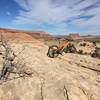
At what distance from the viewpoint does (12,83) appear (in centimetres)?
721

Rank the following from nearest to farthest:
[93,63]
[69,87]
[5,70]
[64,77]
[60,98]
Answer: [60,98], [69,87], [5,70], [64,77], [93,63]

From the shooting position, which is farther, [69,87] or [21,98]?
[69,87]

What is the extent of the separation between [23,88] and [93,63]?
6.48 meters

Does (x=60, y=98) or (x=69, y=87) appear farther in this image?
(x=69, y=87)

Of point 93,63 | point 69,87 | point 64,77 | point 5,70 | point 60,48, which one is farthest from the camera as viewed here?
point 60,48

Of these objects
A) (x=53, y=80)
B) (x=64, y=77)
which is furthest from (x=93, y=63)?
(x=53, y=80)

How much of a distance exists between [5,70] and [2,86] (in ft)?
3.09

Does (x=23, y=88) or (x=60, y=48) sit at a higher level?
(x=60, y=48)

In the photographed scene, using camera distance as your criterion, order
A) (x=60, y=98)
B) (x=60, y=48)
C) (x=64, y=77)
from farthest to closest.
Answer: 1. (x=60, y=48)
2. (x=64, y=77)
3. (x=60, y=98)

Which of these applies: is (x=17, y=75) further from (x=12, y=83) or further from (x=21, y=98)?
(x=21, y=98)

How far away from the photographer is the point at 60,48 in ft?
47.2

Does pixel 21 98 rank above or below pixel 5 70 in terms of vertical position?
below

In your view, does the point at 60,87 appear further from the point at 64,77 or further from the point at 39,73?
the point at 39,73

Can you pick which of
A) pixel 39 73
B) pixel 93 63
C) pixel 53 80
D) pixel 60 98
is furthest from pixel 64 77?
pixel 93 63
